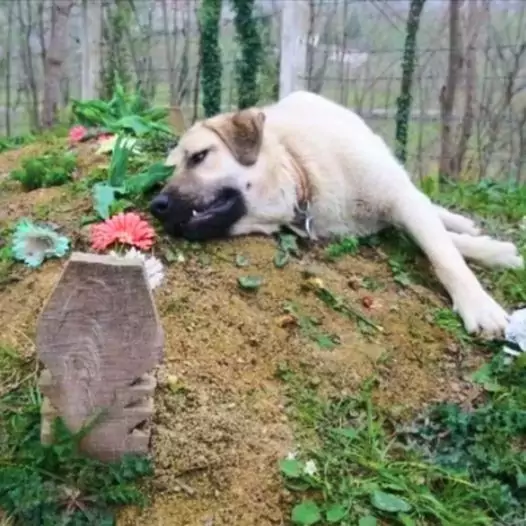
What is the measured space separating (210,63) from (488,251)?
3858mm

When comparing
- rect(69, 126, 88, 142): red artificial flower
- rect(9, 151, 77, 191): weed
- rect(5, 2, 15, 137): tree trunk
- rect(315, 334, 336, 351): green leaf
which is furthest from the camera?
rect(5, 2, 15, 137): tree trunk

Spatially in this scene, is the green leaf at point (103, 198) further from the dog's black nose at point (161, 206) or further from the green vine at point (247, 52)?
the green vine at point (247, 52)

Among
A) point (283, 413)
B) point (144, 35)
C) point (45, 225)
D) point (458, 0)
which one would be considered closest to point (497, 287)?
point (283, 413)

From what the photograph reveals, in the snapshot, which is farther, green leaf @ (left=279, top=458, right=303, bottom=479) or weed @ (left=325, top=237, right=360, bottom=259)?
weed @ (left=325, top=237, right=360, bottom=259)

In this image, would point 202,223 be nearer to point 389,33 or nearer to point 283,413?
point 283,413

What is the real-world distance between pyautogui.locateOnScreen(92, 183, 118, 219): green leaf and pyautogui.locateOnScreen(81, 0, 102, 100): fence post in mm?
4431

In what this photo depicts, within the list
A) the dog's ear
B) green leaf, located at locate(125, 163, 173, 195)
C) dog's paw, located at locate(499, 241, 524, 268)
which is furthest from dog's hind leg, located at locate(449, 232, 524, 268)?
green leaf, located at locate(125, 163, 173, 195)

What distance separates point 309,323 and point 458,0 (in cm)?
441

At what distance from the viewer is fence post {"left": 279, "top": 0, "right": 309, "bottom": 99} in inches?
273

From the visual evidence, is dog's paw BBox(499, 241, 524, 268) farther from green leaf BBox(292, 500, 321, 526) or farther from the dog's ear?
green leaf BBox(292, 500, 321, 526)

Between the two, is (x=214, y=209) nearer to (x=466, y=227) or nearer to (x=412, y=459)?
(x=412, y=459)

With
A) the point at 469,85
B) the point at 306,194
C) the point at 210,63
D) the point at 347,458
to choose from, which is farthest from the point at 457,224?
the point at 210,63

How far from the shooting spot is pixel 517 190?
18.5ft

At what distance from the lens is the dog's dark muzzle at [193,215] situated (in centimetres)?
356
